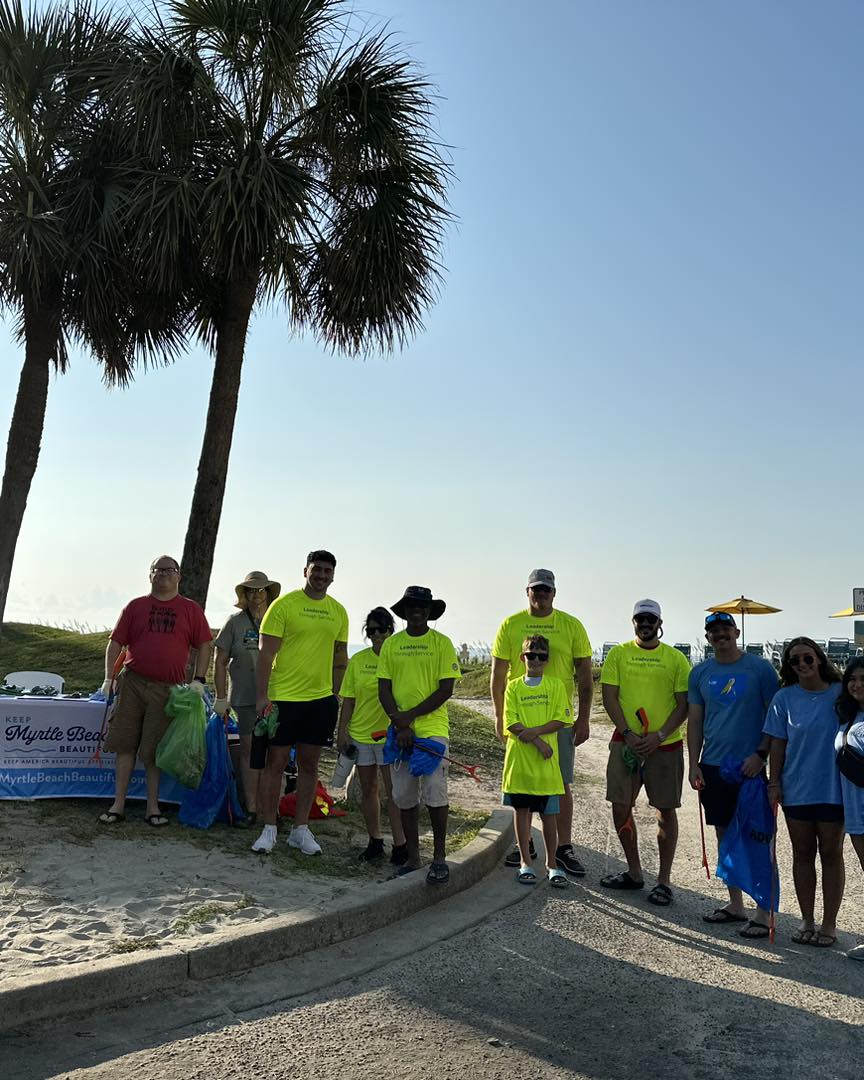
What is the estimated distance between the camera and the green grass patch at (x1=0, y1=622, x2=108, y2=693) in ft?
49.2

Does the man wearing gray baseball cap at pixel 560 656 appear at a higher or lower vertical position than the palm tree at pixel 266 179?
lower

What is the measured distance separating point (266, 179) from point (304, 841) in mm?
6818

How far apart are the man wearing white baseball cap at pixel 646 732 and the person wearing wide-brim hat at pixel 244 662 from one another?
Answer: 2560 mm

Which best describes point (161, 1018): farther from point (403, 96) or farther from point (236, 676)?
point (403, 96)

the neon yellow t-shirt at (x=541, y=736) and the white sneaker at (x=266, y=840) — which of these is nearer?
the neon yellow t-shirt at (x=541, y=736)

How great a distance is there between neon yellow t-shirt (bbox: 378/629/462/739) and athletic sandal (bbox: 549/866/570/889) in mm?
1142

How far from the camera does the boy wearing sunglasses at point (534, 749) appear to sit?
252 inches

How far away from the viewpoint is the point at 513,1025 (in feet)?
13.6

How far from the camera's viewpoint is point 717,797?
6.02m

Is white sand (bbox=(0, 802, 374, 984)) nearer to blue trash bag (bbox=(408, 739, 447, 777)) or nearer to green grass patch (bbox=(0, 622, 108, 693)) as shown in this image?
blue trash bag (bbox=(408, 739, 447, 777))

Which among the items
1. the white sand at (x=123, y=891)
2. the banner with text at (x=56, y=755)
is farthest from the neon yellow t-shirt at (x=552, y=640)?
the banner with text at (x=56, y=755)

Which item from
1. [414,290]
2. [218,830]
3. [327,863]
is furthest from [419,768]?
[414,290]

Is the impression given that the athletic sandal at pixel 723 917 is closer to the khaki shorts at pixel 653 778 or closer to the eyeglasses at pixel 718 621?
the khaki shorts at pixel 653 778

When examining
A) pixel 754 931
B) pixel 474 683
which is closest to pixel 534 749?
pixel 754 931
